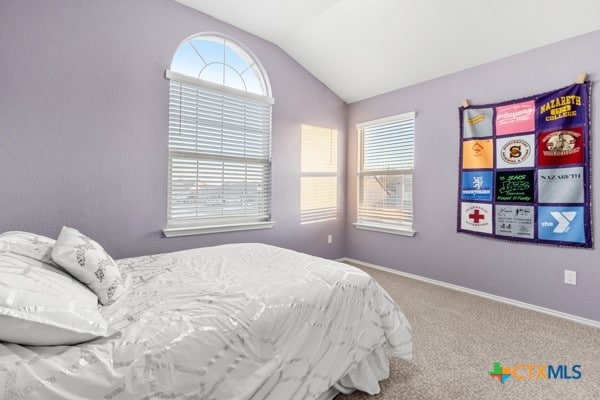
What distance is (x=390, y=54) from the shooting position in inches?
132

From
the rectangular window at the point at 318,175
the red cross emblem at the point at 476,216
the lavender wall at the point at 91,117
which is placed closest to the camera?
the lavender wall at the point at 91,117

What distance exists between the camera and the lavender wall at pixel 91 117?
217 cm

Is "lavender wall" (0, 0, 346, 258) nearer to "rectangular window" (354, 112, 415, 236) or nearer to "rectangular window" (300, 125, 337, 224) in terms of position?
"rectangular window" (300, 125, 337, 224)

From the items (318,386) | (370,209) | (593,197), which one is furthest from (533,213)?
(318,386)

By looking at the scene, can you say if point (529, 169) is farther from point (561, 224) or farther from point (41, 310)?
point (41, 310)

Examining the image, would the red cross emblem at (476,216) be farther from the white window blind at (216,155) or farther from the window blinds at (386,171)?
the white window blind at (216,155)

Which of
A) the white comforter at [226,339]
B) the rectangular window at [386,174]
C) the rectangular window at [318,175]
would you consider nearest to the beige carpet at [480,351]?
the white comforter at [226,339]

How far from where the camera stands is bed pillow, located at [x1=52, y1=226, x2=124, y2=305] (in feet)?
4.47

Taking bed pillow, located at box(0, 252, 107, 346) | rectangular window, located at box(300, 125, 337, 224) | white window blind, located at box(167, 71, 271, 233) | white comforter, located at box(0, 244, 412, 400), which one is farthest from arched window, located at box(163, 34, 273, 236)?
bed pillow, located at box(0, 252, 107, 346)

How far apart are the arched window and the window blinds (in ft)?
4.68

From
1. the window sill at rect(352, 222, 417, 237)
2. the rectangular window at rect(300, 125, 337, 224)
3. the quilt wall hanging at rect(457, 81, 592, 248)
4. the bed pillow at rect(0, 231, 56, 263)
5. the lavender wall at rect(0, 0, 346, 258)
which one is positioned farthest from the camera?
the rectangular window at rect(300, 125, 337, 224)

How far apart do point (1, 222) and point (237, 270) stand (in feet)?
5.79

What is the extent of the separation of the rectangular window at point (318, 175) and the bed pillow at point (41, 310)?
300 cm

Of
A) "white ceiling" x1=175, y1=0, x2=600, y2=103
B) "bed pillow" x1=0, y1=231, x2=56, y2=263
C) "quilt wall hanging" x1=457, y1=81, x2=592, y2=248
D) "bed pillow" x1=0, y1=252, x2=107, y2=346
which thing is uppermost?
"white ceiling" x1=175, y1=0, x2=600, y2=103
